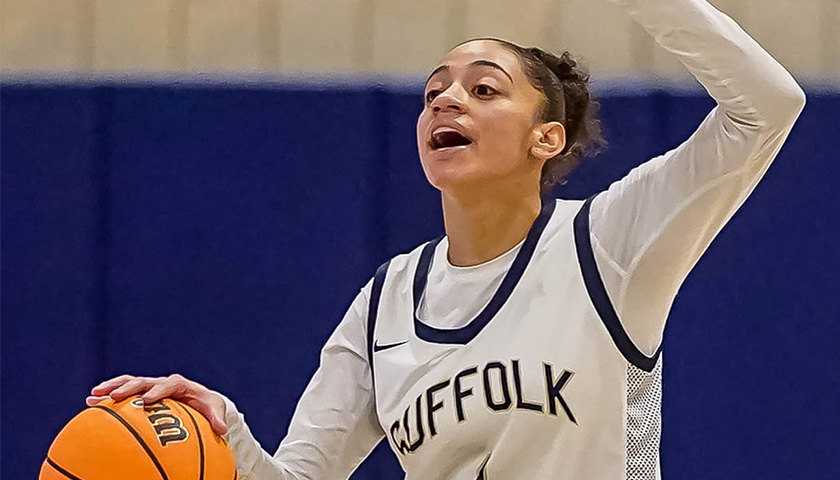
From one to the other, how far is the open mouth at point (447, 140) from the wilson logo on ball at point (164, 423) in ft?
1.79

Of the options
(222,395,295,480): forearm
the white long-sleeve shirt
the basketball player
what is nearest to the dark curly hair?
the basketball player

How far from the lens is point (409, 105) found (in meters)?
2.71

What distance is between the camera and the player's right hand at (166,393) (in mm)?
1574

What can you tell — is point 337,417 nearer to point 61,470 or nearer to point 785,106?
point 61,470

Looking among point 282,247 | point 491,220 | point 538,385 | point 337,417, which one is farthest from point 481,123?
point 282,247

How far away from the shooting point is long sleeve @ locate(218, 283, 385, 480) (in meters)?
1.81

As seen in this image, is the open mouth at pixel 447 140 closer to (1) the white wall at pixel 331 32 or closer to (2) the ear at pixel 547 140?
(2) the ear at pixel 547 140

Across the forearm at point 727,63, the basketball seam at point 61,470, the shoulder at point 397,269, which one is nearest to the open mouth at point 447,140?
the shoulder at point 397,269

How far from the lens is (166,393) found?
159 cm

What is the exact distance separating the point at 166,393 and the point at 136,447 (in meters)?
0.12

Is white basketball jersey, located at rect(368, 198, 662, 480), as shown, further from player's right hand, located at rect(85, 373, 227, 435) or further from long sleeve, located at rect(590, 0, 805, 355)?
player's right hand, located at rect(85, 373, 227, 435)

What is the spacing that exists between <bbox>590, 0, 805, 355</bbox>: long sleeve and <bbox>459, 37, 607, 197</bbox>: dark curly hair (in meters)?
0.23

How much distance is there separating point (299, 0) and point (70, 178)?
710 millimetres

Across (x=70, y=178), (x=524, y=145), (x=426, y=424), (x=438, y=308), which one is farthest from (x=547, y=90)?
(x=70, y=178)
